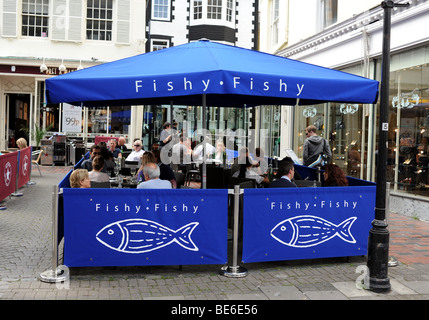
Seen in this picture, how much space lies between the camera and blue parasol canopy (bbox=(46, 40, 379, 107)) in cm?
540

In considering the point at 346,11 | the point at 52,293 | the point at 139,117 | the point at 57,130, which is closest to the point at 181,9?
the point at 139,117

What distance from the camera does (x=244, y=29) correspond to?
2998 cm

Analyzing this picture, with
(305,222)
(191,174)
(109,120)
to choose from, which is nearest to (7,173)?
(191,174)

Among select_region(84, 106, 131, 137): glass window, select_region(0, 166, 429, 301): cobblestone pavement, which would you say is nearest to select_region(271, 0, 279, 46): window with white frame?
select_region(84, 106, 131, 137): glass window

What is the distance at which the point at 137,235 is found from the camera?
5480 millimetres

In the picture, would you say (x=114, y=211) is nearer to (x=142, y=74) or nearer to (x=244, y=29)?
(x=142, y=74)

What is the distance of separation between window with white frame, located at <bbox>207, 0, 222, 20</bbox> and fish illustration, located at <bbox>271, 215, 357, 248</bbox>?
24.8 meters

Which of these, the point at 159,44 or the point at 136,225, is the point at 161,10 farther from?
the point at 136,225

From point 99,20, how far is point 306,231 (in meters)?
18.3

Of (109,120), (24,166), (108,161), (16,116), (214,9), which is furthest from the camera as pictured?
(214,9)

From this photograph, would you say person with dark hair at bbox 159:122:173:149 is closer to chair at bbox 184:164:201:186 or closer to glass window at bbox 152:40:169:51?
chair at bbox 184:164:201:186

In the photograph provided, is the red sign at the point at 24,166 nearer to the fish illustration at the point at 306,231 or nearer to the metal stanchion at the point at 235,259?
the metal stanchion at the point at 235,259

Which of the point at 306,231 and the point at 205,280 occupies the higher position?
the point at 306,231

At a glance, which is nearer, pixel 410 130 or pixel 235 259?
pixel 235 259
